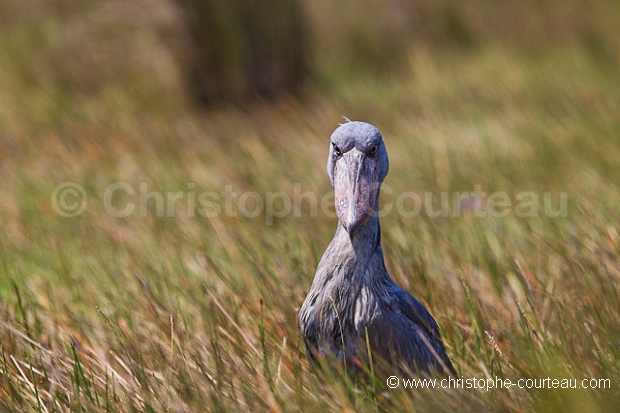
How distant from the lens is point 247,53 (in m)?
6.88

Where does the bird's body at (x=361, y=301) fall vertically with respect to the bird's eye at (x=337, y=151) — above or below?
below

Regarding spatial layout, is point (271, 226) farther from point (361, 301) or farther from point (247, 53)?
point (247, 53)

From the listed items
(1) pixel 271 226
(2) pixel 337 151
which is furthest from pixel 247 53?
(2) pixel 337 151

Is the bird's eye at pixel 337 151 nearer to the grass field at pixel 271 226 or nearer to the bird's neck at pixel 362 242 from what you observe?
the bird's neck at pixel 362 242

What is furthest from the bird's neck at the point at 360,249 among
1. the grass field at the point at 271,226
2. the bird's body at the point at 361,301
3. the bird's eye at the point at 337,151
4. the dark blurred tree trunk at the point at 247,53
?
the dark blurred tree trunk at the point at 247,53

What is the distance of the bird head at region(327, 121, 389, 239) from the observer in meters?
2.01

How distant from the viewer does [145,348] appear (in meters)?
2.58

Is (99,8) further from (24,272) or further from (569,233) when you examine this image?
(569,233)

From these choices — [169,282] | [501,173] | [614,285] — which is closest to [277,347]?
[169,282]

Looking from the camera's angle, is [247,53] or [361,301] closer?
[361,301]

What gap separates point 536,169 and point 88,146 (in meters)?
3.08

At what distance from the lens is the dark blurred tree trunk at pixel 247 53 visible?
22.0 feet

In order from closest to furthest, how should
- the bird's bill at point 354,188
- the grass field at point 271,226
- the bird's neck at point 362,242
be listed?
A: the bird's bill at point 354,188
the bird's neck at point 362,242
the grass field at point 271,226

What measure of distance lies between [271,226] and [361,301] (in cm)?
191
